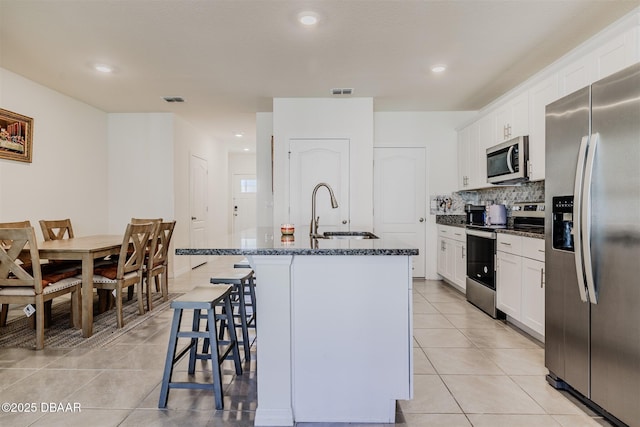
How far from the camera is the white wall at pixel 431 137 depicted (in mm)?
5297

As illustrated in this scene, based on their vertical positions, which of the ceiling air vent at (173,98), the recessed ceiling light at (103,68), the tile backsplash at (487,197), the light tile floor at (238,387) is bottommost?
the light tile floor at (238,387)

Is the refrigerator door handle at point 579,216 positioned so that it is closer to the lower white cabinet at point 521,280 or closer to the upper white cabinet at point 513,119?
the lower white cabinet at point 521,280

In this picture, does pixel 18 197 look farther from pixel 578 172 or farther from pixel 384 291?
pixel 578 172

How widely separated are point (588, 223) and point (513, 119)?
230 centimetres

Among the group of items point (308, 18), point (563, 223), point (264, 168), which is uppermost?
point (308, 18)

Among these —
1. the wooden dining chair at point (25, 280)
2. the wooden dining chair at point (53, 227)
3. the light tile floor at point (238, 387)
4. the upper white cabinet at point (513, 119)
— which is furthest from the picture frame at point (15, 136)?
the upper white cabinet at point (513, 119)

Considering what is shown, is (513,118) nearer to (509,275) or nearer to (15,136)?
(509,275)

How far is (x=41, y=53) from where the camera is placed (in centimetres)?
324

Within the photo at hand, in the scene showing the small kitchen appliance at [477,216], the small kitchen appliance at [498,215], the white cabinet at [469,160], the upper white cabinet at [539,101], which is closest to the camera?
the upper white cabinet at [539,101]

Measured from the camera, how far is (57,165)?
4.40 metres

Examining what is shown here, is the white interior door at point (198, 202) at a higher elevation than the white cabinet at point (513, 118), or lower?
lower

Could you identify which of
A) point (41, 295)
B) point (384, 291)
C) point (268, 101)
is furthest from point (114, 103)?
point (384, 291)

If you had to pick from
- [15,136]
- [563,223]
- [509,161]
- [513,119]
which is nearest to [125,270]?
[15,136]

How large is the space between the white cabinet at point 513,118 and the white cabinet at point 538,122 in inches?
3.3
